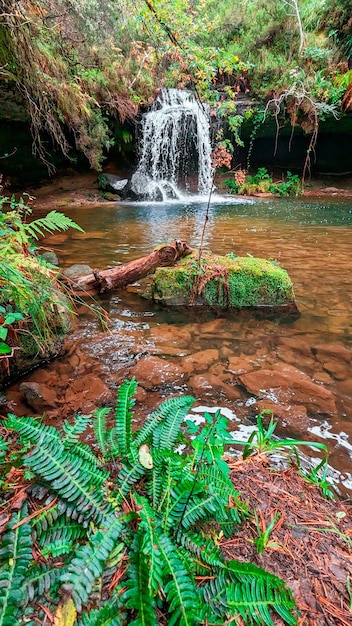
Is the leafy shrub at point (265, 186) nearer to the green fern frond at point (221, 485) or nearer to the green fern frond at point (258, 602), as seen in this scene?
the green fern frond at point (221, 485)

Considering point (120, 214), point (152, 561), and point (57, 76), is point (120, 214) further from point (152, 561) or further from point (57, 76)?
point (152, 561)

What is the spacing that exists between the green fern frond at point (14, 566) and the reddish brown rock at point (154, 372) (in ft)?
5.19

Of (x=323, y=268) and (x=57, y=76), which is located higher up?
(x=57, y=76)

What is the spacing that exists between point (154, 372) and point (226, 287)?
154 centimetres

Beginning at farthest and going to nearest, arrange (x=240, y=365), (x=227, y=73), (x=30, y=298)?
(x=227, y=73), (x=240, y=365), (x=30, y=298)

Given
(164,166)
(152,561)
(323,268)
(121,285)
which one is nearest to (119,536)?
(152,561)

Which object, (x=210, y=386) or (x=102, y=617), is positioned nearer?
(x=102, y=617)

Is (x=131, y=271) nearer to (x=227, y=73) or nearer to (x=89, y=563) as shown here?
(x=89, y=563)

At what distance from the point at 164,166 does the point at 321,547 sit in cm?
1386

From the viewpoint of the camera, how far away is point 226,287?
3.67 meters

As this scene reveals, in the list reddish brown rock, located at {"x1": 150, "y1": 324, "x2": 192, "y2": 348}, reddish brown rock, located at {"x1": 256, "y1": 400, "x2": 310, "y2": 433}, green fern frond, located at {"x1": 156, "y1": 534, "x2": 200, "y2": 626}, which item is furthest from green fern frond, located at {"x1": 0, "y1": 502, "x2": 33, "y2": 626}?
reddish brown rock, located at {"x1": 150, "y1": 324, "x2": 192, "y2": 348}

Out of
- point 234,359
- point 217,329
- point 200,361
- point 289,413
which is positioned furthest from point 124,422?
point 217,329

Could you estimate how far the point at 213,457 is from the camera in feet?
3.70

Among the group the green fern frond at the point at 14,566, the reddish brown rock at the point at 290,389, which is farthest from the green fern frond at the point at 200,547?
the reddish brown rock at the point at 290,389
